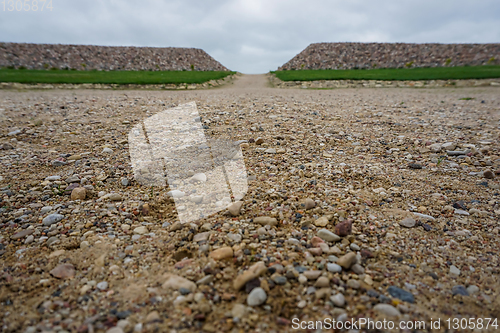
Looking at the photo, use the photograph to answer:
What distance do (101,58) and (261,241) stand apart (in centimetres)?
4670

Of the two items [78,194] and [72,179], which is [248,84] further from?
[78,194]

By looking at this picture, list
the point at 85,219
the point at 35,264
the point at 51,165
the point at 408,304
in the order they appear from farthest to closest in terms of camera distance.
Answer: the point at 51,165, the point at 85,219, the point at 35,264, the point at 408,304

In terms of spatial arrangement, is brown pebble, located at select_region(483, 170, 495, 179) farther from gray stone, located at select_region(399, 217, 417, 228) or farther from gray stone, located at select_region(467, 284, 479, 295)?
gray stone, located at select_region(467, 284, 479, 295)

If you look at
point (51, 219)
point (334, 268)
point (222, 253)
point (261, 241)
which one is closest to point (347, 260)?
point (334, 268)

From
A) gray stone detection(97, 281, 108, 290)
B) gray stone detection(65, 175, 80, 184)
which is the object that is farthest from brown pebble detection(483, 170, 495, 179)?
gray stone detection(65, 175, 80, 184)

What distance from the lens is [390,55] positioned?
39750mm

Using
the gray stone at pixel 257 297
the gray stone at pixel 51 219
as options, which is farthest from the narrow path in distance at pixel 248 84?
the gray stone at pixel 257 297

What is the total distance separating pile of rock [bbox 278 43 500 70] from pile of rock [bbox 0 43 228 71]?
16.8 meters

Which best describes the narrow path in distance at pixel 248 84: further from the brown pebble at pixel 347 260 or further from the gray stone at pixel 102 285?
the gray stone at pixel 102 285

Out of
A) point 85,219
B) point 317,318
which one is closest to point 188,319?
point 317,318

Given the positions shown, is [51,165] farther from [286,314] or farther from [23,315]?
[286,314]

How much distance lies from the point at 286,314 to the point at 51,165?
15.3 ft

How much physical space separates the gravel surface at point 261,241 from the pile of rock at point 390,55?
37.0 metres

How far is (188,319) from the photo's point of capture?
1.80 meters
